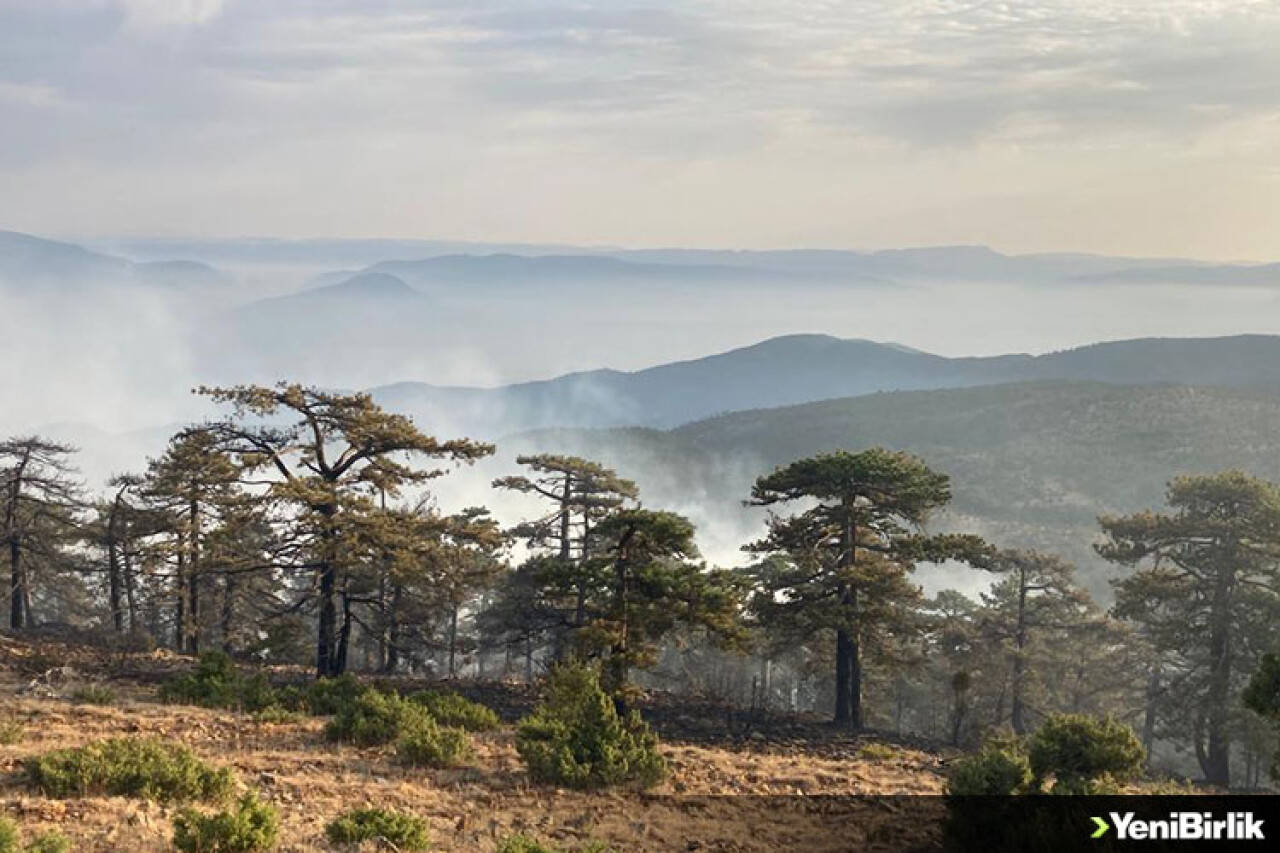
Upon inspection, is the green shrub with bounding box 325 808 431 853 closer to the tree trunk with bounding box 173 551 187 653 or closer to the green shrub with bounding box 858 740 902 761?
the green shrub with bounding box 858 740 902 761

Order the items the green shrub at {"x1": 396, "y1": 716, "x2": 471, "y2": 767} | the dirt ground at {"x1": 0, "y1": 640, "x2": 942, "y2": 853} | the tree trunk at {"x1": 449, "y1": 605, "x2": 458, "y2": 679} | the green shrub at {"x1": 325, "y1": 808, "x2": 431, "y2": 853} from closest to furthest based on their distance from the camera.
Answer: the green shrub at {"x1": 325, "y1": 808, "x2": 431, "y2": 853} → the dirt ground at {"x1": 0, "y1": 640, "x2": 942, "y2": 853} → the green shrub at {"x1": 396, "y1": 716, "x2": 471, "y2": 767} → the tree trunk at {"x1": 449, "y1": 605, "x2": 458, "y2": 679}

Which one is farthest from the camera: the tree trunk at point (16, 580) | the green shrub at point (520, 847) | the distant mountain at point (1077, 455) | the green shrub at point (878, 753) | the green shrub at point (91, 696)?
the distant mountain at point (1077, 455)

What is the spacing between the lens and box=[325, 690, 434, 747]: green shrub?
661 inches

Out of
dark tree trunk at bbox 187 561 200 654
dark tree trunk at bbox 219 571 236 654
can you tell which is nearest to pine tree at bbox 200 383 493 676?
dark tree trunk at bbox 187 561 200 654

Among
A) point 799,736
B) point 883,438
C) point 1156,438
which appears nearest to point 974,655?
point 799,736

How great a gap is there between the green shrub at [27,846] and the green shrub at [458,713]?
11026 mm

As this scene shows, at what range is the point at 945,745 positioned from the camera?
29.1 m

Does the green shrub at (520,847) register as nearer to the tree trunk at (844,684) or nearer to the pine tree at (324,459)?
the pine tree at (324,459)

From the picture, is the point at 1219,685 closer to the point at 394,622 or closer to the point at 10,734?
the point at 394,622

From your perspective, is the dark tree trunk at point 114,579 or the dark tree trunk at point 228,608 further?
the dark tree trunk at point 114,579

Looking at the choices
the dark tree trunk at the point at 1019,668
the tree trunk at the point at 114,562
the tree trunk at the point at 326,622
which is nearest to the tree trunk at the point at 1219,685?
the dark tree trunk at the point at 1019,668

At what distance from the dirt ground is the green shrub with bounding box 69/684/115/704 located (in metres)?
0.30

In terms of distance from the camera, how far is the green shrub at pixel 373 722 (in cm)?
1678

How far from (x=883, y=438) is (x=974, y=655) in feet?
530
